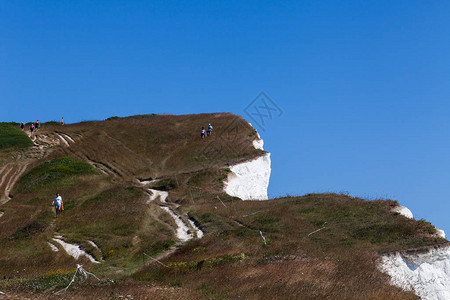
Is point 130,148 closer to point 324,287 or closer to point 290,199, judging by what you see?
point 290,199

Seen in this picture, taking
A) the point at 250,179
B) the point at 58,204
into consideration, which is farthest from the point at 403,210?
the point at 58,204

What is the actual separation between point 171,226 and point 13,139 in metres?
47.2

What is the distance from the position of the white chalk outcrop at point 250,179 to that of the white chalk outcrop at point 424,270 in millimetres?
30182

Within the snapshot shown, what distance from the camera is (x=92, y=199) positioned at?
49.3 m

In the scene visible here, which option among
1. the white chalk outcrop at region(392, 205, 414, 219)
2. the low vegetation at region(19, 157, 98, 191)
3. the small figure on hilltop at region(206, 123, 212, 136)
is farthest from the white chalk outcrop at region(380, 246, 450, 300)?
the small figure on hilltop at region(206, 123, 212, 136)

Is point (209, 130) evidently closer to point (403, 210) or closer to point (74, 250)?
point (74, 250)

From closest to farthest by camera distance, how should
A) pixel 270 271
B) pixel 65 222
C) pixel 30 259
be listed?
pixel 270 271, pixel 30 259, pixel 65 222

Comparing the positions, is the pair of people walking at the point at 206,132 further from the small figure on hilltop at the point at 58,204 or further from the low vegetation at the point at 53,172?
the small figure on hilltop at the point at 58,204

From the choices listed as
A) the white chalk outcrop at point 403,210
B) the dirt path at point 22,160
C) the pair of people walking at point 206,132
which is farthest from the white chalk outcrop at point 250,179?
the dirt path at point 22,160

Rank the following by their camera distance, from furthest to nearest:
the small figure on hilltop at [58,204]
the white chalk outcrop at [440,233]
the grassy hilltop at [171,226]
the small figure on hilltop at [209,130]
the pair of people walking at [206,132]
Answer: the small figure on hilltop at [209,130] → the pair of people walking at [206,132] → the small figure on hilltop at [58,204] → the white chalk outcrop at [440,233] → the grassy hilltop at [171,226]

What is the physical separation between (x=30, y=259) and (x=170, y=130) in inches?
2021

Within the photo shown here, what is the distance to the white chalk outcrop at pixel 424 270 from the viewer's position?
23.7m

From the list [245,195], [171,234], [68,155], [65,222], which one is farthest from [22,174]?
[171,234]

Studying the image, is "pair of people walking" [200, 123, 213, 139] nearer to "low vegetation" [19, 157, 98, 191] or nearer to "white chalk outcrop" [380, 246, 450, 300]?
"low vegetation" [19, 157, 98, 191]
